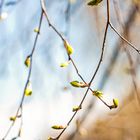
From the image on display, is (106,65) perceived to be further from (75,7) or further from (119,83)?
(119,83)

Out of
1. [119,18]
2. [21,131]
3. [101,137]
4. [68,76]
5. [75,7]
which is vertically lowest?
[101,137]

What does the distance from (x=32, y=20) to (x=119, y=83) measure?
130 cm

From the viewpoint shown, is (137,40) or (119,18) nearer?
(119,18)

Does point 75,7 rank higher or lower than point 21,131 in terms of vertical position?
higher

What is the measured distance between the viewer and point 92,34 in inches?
209

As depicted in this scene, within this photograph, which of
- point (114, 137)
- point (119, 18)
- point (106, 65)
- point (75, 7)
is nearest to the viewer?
point (119, 18)

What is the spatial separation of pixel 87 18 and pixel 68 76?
2.26 m

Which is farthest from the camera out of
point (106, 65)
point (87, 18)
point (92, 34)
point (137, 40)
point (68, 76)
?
point (92, 34)

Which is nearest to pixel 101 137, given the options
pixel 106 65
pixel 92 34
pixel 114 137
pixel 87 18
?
pixel 114 137

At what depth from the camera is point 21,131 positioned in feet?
4.97

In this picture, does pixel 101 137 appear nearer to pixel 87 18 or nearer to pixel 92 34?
pixel 92 34

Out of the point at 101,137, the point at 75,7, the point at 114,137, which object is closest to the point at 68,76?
the point at 75,7

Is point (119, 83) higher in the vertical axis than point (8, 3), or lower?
lower

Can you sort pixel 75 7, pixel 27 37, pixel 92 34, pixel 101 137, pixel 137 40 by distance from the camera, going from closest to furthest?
pixel 27 37
pixel 75 7
pixel 137 40
pixel 92 34
pixel 101 137
